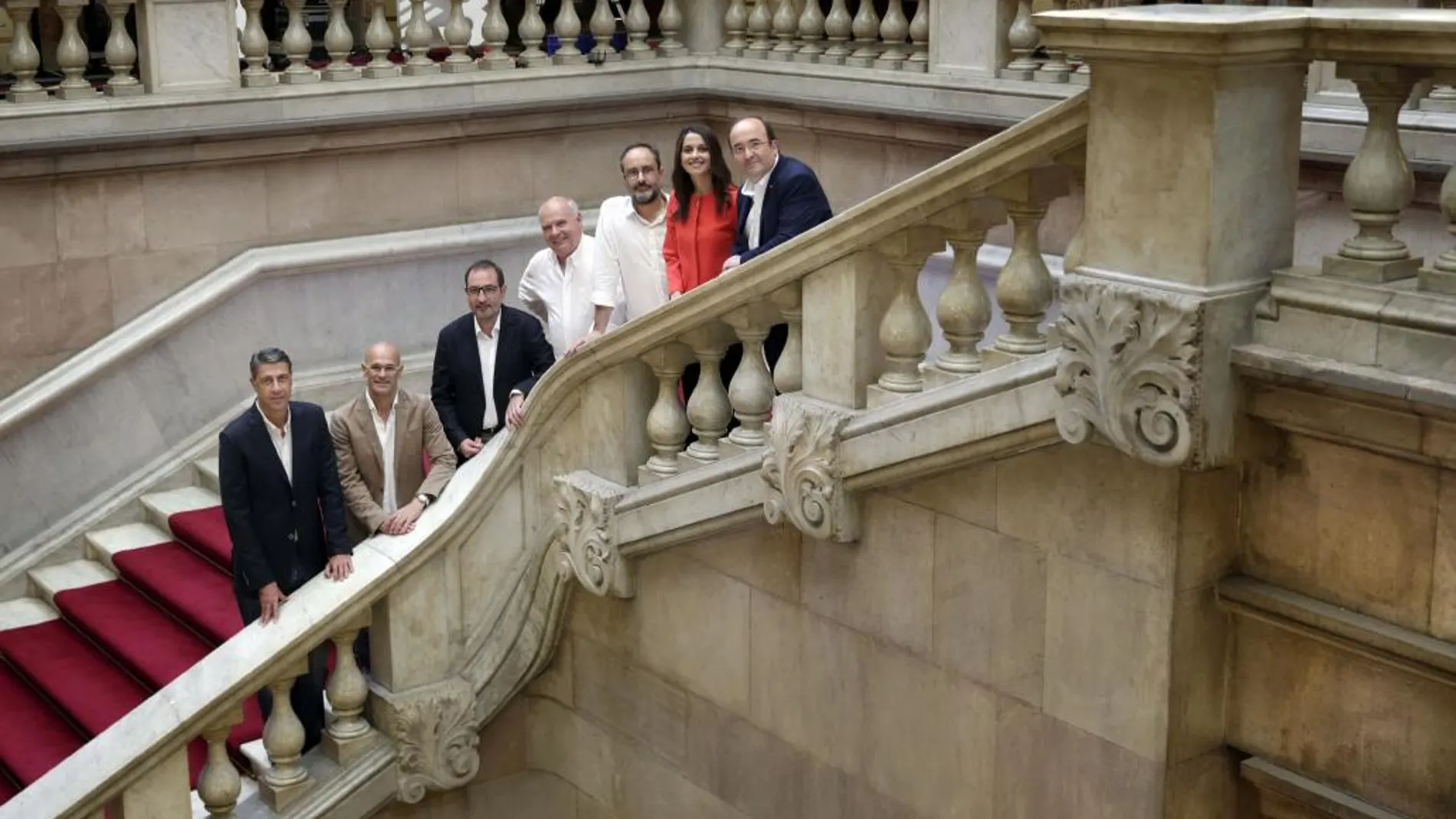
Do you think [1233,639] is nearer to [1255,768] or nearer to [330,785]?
[1255,768]

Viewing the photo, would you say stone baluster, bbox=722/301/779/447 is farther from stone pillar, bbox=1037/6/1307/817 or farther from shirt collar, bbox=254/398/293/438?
shirt collar, bbox=254/398/293/438

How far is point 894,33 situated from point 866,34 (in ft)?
0.72

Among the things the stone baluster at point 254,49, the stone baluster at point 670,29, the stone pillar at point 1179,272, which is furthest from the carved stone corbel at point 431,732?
the stone baluster at point 670,29

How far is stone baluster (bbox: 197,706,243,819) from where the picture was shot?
769 centimetres

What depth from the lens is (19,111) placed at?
1040 cm

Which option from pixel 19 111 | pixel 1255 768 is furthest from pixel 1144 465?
pixel 19 111

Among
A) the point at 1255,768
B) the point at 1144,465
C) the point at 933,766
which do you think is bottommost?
the point at 933,766

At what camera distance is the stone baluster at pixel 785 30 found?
12023mm

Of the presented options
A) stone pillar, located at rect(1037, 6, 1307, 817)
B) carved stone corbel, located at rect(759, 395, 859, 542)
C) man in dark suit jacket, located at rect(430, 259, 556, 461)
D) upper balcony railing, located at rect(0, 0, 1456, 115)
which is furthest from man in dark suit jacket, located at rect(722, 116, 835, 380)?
upper balcony railing, located at rect(0, 0, 1456, 115)

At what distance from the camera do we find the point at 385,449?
8.42 metres

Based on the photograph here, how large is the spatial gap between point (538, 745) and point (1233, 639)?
12.9ft

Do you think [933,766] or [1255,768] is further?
[933,766]

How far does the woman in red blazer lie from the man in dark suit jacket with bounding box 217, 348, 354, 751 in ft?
5.34

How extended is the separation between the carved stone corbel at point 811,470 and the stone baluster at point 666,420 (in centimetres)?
84
